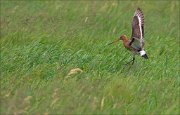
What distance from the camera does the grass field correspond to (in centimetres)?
647

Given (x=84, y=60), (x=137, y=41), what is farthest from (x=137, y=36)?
(x=84, y=60)

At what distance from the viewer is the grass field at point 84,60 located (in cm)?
647

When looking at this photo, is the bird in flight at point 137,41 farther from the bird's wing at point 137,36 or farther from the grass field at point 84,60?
the grass field at point 84,60

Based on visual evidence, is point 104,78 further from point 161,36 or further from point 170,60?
point 161,36

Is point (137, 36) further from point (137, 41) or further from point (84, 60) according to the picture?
point (84, 60)

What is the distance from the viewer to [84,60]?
847 centimetres

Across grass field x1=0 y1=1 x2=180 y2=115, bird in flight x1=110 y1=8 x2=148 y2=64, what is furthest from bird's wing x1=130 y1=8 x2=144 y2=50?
grass field x1=0 y1=1 x2=180 y2=115

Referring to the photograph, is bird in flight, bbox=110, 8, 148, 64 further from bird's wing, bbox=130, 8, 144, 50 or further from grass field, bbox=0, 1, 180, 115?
grass field, bbox=0, 1, 180, 115

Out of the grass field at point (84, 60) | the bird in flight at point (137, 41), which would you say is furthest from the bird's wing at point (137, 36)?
the grass field at point (84, 60)

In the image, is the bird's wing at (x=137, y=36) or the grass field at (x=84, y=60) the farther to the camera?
the bird's wing at (x=137, y=36)

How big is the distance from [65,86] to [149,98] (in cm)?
95

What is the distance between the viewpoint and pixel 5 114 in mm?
5945

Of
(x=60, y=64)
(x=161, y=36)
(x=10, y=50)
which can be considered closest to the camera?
(x=60, y=64)

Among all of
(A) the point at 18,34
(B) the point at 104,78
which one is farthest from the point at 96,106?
(A) the point at 18,34
